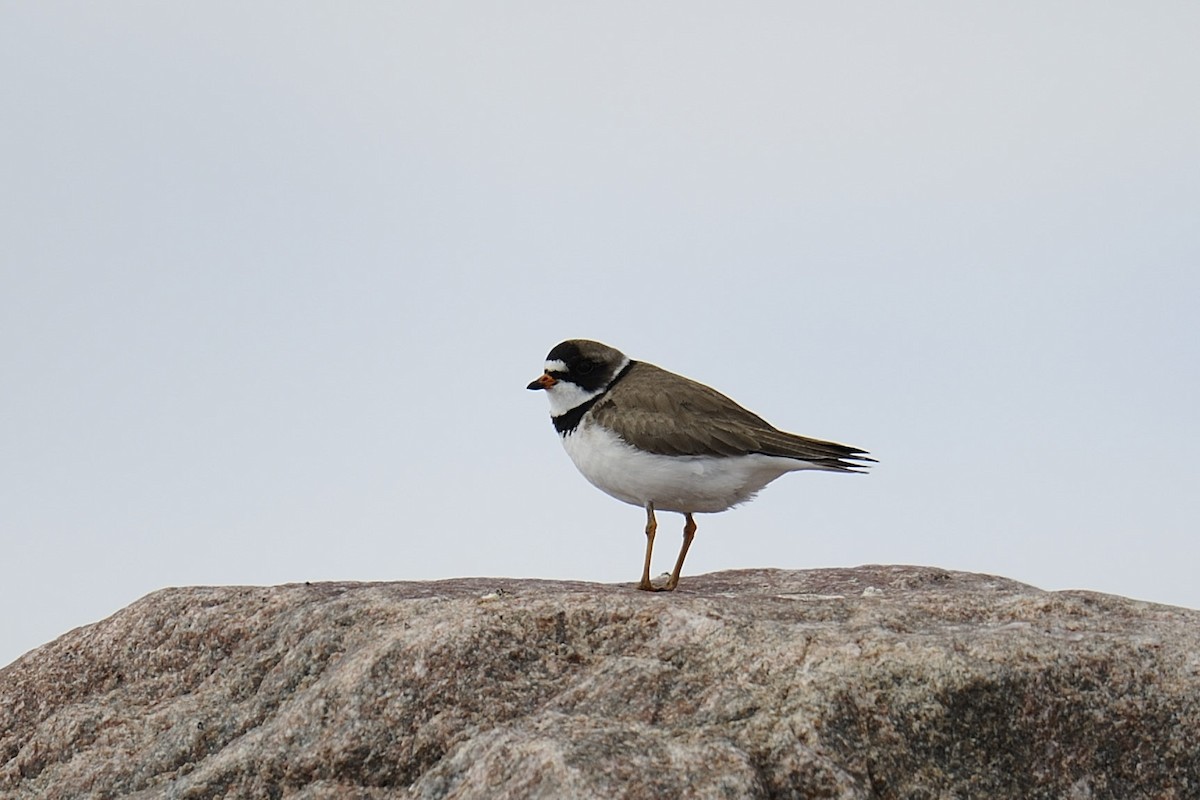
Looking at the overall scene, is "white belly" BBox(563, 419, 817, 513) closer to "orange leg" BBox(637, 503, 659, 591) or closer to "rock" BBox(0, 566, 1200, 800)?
"orange leg" BBox(637, 503, 659, 591)

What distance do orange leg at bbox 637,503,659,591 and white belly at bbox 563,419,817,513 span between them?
7 cm

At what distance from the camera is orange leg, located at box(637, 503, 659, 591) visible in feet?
31.9

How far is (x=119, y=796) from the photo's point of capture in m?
7.54

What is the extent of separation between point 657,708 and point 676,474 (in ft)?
10.2

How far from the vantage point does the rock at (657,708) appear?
638 cm

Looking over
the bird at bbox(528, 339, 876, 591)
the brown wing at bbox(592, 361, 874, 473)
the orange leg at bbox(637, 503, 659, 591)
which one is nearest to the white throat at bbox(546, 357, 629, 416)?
Answer: the bird at bbox(528, 339, 876, 591)

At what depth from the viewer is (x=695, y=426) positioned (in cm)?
971

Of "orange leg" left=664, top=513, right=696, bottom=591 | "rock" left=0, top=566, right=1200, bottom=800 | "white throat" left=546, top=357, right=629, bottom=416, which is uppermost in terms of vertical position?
"white throat" left=546, top=357, right=629, bottom=416

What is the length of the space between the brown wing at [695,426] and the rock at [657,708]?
1.44 m

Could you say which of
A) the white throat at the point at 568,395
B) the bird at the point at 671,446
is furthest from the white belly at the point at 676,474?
the white throat at the point at 568,395

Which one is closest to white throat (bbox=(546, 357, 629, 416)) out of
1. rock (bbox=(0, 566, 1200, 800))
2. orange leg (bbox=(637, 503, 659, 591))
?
orange leg (bbox=(637, 503, 659, 591))

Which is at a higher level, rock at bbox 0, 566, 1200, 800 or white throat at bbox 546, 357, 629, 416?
white throat at bbox 546, 357, 629, 416

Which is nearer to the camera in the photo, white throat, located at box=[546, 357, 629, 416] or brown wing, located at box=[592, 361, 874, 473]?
brown wing, located at box=[592, 361, 874, 473]

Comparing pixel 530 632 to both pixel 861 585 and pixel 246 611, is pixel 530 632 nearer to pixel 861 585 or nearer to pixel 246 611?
pixel 246 611
